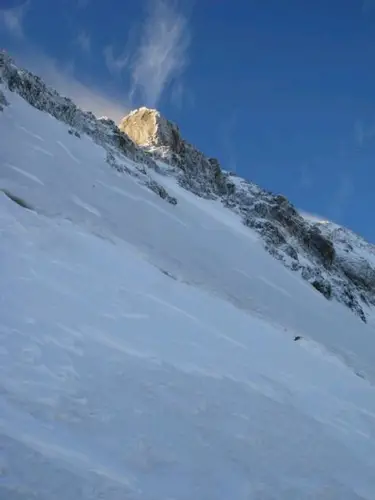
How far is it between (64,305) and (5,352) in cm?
166

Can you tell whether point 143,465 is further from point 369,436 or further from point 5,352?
point 369,436

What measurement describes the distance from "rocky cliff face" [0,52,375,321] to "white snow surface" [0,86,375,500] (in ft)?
21.1

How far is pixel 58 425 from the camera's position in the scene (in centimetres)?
453

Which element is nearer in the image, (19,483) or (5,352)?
(19,483)

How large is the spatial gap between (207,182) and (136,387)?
22077mm

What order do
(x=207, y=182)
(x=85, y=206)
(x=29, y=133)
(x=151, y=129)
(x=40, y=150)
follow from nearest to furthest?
(x=85, y=206)
(x=40, y=150)
(x=29, y=133)
(x=207, y=182)
(x=151, y=129)

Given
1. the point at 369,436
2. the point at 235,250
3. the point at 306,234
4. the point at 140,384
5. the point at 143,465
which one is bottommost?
the point at 143,465

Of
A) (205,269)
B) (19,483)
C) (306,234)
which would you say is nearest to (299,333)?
(205,269)

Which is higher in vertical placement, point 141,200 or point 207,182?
point 207,182

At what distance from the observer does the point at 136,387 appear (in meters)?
5.55

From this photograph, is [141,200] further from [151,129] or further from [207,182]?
[151,129]

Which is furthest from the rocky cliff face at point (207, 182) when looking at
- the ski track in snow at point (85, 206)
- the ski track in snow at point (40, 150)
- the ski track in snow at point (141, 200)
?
the ski track in snow at point (85, 206)

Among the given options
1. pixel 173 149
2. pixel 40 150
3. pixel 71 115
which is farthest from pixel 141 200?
pixel 173 149

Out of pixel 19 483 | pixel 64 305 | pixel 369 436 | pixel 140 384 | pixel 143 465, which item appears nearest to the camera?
pixel 19 483
